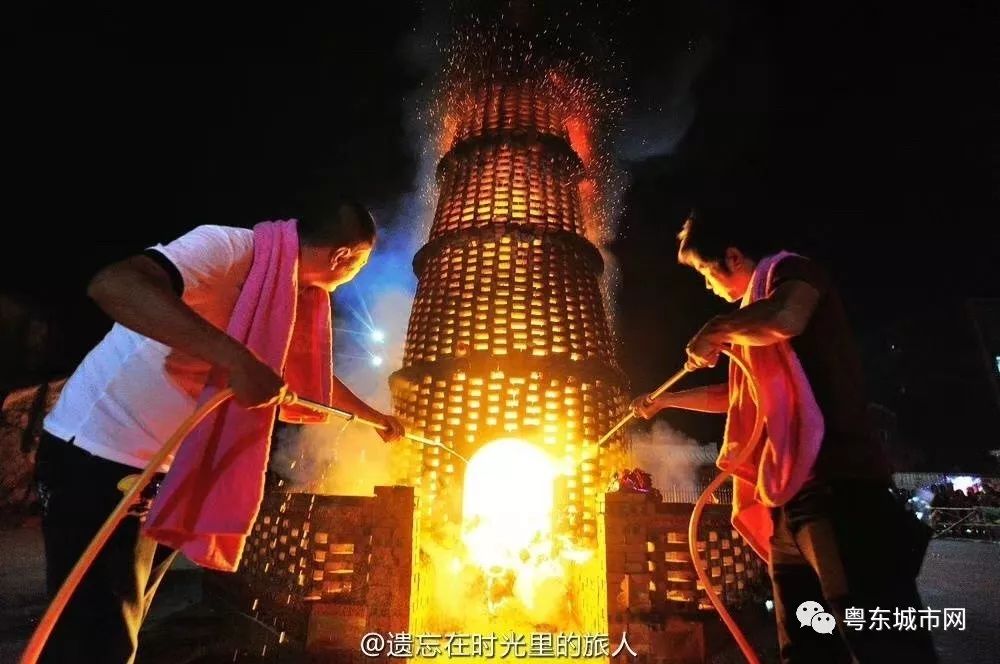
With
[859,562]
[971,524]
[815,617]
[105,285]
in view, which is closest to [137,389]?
[105,285]

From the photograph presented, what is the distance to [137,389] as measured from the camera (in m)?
1.89

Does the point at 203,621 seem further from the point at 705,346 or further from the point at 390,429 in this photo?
the point at 705,346

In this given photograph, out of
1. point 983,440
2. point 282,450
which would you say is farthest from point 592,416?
point 983,440

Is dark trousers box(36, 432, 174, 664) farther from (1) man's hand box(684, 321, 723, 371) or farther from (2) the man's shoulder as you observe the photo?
(2) the man's shoulder

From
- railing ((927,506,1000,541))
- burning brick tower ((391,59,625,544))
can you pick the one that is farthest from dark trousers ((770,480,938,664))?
railing ((927,506,1000,541))

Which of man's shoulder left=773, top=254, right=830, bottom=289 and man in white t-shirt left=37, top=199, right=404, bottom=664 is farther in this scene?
man's shoulder left=773, top=254, right=830, bottom=289

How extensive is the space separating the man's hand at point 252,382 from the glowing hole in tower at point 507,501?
472cm

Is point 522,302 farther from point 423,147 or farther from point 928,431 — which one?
point 928,431

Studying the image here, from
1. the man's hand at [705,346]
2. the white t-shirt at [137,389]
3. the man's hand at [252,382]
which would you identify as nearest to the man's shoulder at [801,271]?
the man's hand at [705,346]

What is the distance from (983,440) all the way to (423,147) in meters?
24.8

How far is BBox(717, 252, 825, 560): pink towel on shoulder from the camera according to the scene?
7.54ft

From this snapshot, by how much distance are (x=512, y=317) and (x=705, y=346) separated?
15.1ft

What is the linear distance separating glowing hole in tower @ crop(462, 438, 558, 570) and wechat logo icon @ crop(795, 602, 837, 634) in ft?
12.9

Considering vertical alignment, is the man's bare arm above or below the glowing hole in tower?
above
